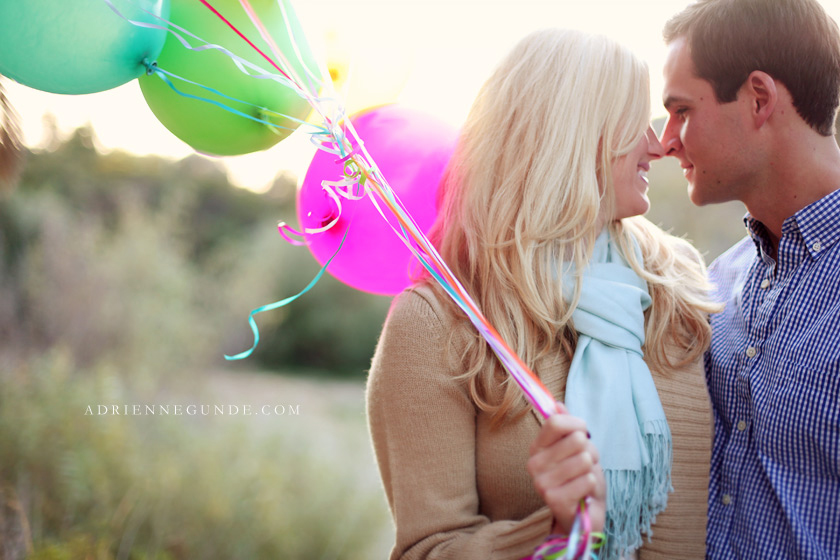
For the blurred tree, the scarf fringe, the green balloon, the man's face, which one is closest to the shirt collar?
the man's face

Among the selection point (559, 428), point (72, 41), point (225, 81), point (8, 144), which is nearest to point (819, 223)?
point (559, 428)

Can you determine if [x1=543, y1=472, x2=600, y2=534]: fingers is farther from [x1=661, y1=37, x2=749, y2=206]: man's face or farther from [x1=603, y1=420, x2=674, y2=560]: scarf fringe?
[x1=661, y1=37, x2=749, y2=206]: man's face

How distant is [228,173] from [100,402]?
92.6 inches

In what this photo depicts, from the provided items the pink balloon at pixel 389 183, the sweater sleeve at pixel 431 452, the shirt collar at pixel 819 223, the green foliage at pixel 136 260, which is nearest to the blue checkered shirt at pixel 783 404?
the shirt collar at pixel 819 223

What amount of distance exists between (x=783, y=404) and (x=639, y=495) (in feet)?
1.18

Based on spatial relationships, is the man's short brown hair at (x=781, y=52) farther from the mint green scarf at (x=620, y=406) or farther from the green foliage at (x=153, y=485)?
the green foliage at (x=153, y=485)

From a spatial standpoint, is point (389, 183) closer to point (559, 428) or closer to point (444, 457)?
point (444, 457)

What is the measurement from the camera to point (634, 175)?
5.06 feet

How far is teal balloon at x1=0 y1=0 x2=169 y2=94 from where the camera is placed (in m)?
1.14

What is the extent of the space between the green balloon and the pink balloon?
6.0 inches

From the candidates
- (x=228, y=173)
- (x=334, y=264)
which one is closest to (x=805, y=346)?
(x=334, y=264)

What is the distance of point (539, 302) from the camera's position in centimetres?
140

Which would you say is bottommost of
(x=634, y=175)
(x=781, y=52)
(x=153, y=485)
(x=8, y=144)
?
(x=153, y=485)

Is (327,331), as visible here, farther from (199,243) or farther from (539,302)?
(539,302)
